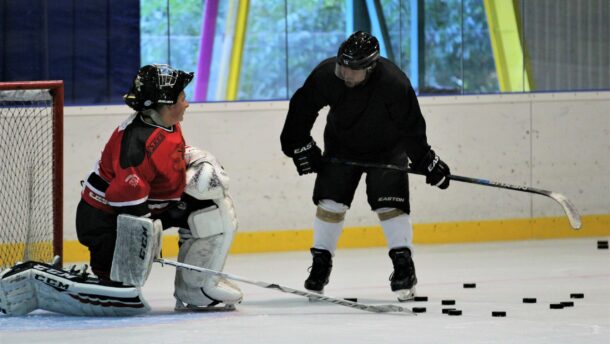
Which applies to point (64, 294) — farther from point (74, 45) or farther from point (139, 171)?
point (74, 45)

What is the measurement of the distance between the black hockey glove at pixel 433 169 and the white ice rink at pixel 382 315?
486 millimetres

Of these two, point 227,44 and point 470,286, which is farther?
point 227,44

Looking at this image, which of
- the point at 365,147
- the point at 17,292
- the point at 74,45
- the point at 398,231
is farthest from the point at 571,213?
the point at 74,45

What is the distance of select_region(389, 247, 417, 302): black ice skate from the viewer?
223 inches

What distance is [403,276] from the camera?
18.6ft

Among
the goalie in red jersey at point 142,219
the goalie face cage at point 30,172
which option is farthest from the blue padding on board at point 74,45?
the goalie in red jersey at point 142,219

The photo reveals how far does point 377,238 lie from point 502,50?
1.56 m

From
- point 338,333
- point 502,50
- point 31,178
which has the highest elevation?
point 502,50

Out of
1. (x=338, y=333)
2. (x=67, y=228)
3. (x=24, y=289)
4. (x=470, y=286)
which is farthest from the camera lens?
(x=67, y=228)

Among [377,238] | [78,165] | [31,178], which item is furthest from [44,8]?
[377,238]

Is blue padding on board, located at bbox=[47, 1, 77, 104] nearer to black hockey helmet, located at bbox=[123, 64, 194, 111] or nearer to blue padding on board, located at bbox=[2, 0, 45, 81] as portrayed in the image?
blue padding on board, located at bbox=[2, 0, 45, 81]

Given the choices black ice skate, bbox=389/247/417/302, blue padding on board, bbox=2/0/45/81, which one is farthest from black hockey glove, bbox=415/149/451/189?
blue padding on board, bbox=2/0/45/81

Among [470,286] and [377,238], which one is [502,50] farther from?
[470,286]

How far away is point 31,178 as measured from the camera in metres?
6.82
